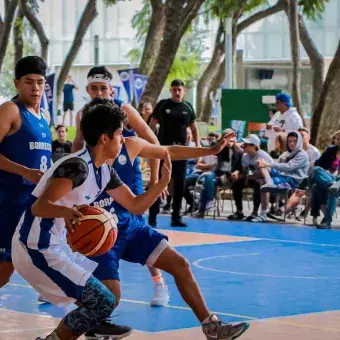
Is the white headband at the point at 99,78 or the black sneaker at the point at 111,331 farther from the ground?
the white headband at the point at 99,78

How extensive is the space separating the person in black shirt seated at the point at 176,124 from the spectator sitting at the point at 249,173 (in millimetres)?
1358

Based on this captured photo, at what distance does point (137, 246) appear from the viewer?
915 cm

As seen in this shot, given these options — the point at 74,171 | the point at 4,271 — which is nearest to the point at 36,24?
the point at 4,271

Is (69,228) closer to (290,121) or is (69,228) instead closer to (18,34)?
(290,121)

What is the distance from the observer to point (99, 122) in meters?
7.75

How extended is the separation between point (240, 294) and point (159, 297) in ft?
3.69

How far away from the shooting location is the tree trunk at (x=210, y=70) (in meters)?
40.6

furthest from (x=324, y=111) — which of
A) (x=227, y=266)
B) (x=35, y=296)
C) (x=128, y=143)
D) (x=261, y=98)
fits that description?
(x=128, y=143)

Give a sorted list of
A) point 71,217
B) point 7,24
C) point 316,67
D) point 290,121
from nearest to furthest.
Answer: point 71,217 < point 290,121 < point 316,67 < point 7,24

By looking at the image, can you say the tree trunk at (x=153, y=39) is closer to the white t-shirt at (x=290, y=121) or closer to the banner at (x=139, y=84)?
the banner at (x=139, y=84)

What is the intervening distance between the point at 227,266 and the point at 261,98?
1158cm

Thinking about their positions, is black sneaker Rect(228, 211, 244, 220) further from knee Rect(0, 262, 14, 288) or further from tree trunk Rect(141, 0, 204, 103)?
knee Rect(0, 262, 14, 288)

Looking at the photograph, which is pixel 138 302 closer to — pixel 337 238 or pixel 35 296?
pixel 35 296

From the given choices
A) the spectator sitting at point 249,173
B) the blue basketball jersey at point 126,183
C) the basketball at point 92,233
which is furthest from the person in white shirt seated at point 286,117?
the basketball at point 92,233
